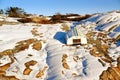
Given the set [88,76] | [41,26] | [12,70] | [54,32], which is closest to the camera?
[88,76]

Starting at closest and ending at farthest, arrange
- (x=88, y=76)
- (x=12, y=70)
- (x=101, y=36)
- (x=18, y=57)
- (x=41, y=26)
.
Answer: (x=88, y=76) → (x=12, y=70) → (x=18, y=57) → (x=101, y=36) → (x=41, y=26)

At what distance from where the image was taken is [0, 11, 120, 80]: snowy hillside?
94.5ft

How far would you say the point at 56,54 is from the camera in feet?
111

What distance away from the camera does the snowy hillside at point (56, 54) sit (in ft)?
94.5

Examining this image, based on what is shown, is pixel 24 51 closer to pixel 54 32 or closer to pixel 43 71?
pixel 43 71

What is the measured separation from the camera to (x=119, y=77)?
28531 mm

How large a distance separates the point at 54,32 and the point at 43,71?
16.0m

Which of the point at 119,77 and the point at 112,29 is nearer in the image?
the point at 119,77

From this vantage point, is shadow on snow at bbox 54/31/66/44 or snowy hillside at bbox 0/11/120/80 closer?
snowy hillside at bbox 0/11/120/80

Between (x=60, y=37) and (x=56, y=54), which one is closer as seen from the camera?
(x=56, y=54)


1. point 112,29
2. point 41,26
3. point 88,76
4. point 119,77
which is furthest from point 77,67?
point 41,26

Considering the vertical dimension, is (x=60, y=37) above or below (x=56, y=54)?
above

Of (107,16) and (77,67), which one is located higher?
(107,16)

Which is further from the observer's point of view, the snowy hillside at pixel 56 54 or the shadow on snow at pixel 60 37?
the shadow on snow at pixel 60 37
